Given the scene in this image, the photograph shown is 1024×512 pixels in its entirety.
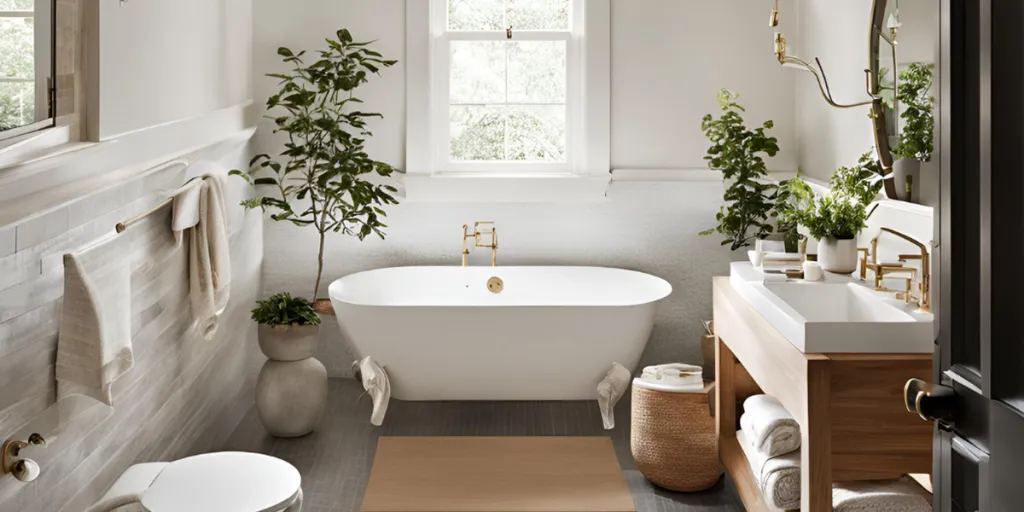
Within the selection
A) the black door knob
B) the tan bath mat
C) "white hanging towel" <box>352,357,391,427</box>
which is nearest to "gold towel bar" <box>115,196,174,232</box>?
the tan bath mat

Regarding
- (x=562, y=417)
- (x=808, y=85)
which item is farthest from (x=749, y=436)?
(x=808, y=85)

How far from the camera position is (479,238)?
4945 mm

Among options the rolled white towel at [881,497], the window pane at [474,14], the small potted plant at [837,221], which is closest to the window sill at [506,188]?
the window pane at [474,14]

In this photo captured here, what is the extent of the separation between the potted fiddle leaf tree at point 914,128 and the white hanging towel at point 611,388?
1.50 metres

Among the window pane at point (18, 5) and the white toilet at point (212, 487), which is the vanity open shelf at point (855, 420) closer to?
the white toilet at point (212, 487)

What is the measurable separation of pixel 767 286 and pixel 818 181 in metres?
1.59

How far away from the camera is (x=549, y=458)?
3596 mm

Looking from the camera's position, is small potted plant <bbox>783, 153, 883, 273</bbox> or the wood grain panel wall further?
small potted plant <bbox>783, 153, 883, 273</bbox>

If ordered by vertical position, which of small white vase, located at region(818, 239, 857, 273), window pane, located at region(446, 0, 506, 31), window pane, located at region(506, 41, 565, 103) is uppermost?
window pane, located at region(446, 0, 506, 31)

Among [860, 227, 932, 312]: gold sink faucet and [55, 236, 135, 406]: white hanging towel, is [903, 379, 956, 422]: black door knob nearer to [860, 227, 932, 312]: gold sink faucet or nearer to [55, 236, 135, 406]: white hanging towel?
[860, 227, 932, 312]: gold sink faucet

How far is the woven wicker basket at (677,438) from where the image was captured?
354 cm

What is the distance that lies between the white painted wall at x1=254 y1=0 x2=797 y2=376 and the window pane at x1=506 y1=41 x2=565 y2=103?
30cm

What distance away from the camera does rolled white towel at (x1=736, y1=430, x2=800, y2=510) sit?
275cm

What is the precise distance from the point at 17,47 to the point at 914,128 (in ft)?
8.38
